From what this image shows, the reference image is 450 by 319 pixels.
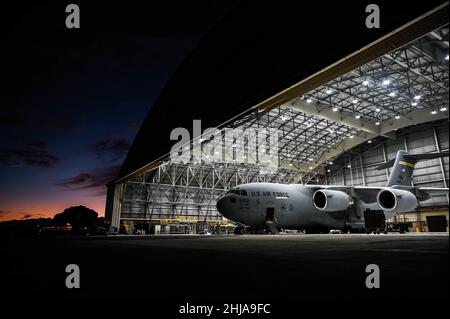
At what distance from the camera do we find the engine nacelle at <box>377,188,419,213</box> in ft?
54.1

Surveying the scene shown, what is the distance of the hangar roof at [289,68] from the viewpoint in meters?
6.75

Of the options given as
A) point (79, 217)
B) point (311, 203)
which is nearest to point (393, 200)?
point (311, 203)

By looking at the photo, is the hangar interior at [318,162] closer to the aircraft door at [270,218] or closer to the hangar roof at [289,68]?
the hangar roof at [289,68]

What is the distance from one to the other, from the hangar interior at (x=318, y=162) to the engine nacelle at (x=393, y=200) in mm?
12347

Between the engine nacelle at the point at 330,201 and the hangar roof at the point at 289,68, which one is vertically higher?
the hangar roof at the point at 289,68

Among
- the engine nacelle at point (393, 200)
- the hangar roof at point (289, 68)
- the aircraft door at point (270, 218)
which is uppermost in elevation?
the hangar roof at point (289, 68)

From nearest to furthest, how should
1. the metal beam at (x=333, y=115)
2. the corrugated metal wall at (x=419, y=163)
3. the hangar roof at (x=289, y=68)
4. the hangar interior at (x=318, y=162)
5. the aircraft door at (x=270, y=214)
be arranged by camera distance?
1. the hangar roof at (x=289, y=68)
2. the aircraft door at (x=270, y=214)
3. the metal beam at (x=333, y=115)
4. the hangar interior at (x=318, y=162)
5. the corrugated metal wall at (x=419, y=163)

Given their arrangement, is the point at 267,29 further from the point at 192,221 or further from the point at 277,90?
the point at 192,221

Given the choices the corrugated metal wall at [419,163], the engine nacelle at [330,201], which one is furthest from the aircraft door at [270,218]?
the corrugated metal wall at [419,163]

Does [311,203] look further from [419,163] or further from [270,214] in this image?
[419,163]

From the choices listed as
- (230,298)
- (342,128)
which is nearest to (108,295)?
(230,298)

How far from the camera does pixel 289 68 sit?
28.5 feet

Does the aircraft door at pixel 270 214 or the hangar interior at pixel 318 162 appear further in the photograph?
the hangar interior at pixel 318 162

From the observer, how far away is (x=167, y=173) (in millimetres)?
42938
